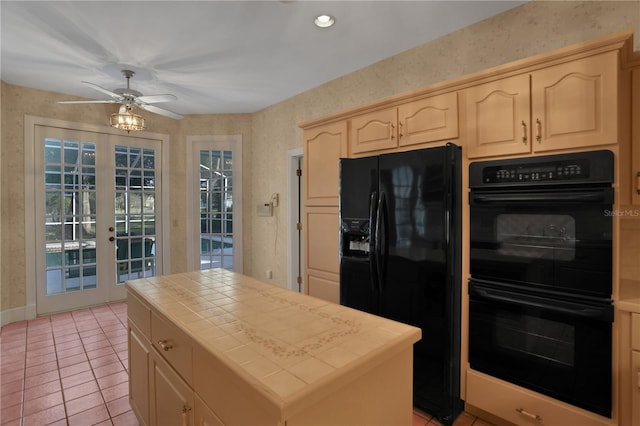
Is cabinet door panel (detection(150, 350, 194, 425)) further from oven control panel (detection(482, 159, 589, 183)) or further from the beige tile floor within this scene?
oven control panel (detection(482, 159, 589, 183))

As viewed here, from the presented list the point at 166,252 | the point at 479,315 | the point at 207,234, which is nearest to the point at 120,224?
the point at 166,252

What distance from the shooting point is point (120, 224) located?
4.49 metres

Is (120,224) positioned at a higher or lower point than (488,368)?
higher

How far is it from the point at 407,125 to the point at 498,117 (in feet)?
1.97

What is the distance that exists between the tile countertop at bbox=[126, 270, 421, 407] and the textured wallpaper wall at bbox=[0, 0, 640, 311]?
2.41 meters

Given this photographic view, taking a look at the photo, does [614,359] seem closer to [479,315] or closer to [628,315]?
[628,315]

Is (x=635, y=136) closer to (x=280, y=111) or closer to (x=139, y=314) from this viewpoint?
(x=139, y=314)

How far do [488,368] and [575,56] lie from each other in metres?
1.78

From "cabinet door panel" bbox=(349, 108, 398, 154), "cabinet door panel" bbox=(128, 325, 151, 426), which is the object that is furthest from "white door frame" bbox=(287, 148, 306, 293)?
"cabinet door panel" bbox=(128, 325, 151, 426)

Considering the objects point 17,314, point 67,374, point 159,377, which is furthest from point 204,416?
point 17,314

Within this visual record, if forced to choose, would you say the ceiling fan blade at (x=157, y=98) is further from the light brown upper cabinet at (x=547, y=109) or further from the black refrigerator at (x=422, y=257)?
the light brown upper cabinet at (x=547, y=109)

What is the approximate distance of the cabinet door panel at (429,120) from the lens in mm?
2025

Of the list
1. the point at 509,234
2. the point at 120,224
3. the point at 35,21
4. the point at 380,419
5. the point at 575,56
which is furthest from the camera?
the point at 120,224

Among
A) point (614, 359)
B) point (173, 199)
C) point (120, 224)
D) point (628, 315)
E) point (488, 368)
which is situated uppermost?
point (173, 199)
